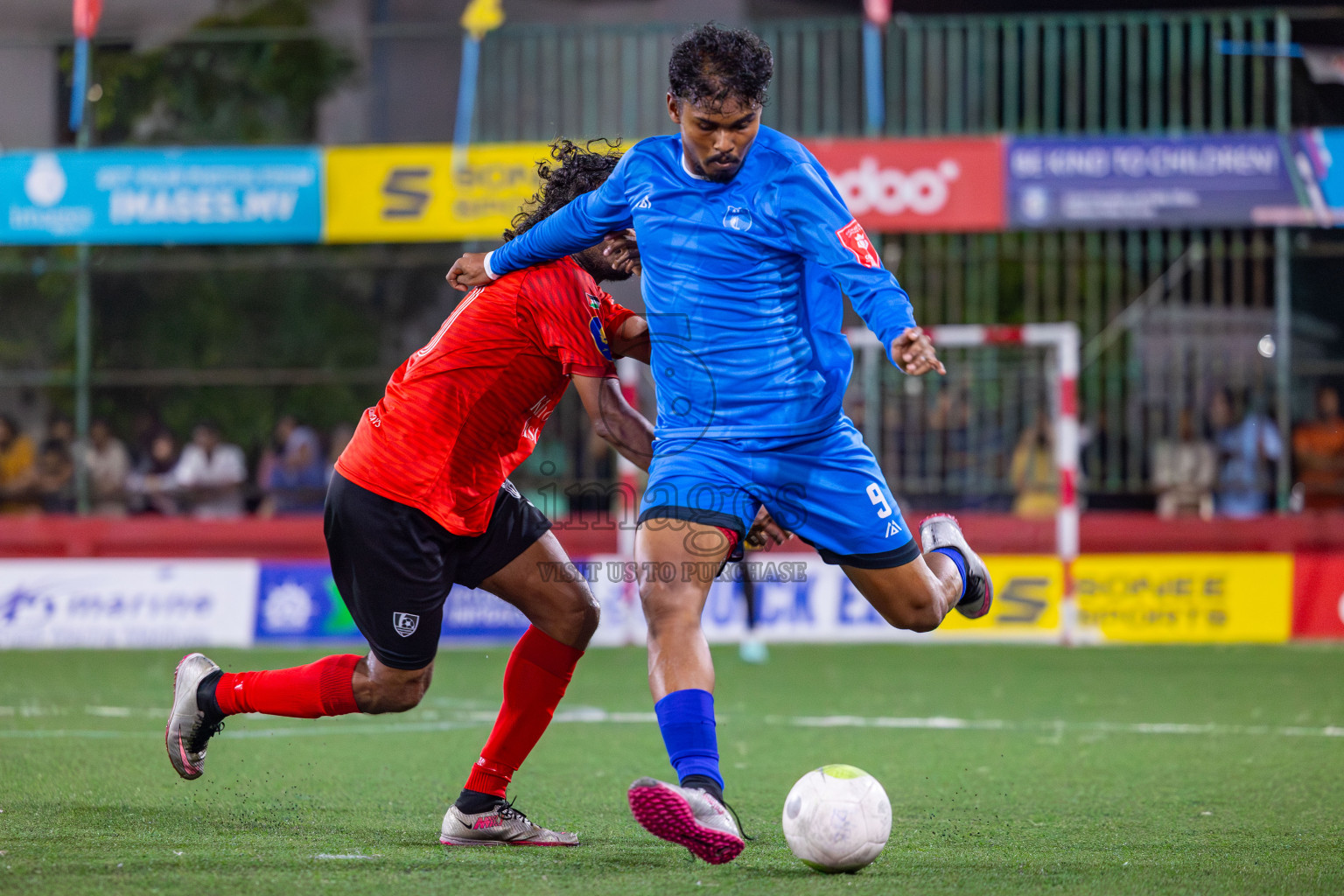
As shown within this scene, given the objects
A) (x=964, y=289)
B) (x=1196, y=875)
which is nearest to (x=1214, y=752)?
(x=1196, y=875)

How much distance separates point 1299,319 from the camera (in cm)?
1462

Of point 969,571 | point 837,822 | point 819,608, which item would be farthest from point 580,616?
point 819,608

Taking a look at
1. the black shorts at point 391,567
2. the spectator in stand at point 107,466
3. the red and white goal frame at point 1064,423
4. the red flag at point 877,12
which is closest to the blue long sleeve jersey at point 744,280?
the black shorts at point 391,567

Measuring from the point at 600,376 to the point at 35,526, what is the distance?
415 inches

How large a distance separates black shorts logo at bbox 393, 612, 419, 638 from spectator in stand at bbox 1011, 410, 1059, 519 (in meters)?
9.72

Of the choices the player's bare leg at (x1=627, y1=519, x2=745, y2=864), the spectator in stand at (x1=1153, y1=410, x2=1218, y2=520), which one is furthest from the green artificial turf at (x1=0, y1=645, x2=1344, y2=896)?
the spectator in stand at (x1=1153, y1=410, x2=1218, y2=520)

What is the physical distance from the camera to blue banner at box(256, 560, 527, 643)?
13.1 metres

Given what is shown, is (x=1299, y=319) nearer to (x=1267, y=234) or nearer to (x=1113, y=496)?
(x=1267, y=234)

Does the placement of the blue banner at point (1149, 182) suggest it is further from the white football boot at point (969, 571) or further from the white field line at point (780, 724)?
the white football boot at point (969, 571)

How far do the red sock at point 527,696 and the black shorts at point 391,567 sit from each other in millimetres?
338

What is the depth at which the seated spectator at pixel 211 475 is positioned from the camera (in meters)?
14.6

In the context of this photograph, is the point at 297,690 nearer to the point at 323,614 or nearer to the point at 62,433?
the point at 323,614

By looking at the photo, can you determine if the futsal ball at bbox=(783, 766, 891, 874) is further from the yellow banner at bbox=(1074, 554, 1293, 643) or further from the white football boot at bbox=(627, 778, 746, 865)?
the yellow banner at bbox=(1074, 554, 1293, 643)

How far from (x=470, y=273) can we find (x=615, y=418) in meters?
0.72
